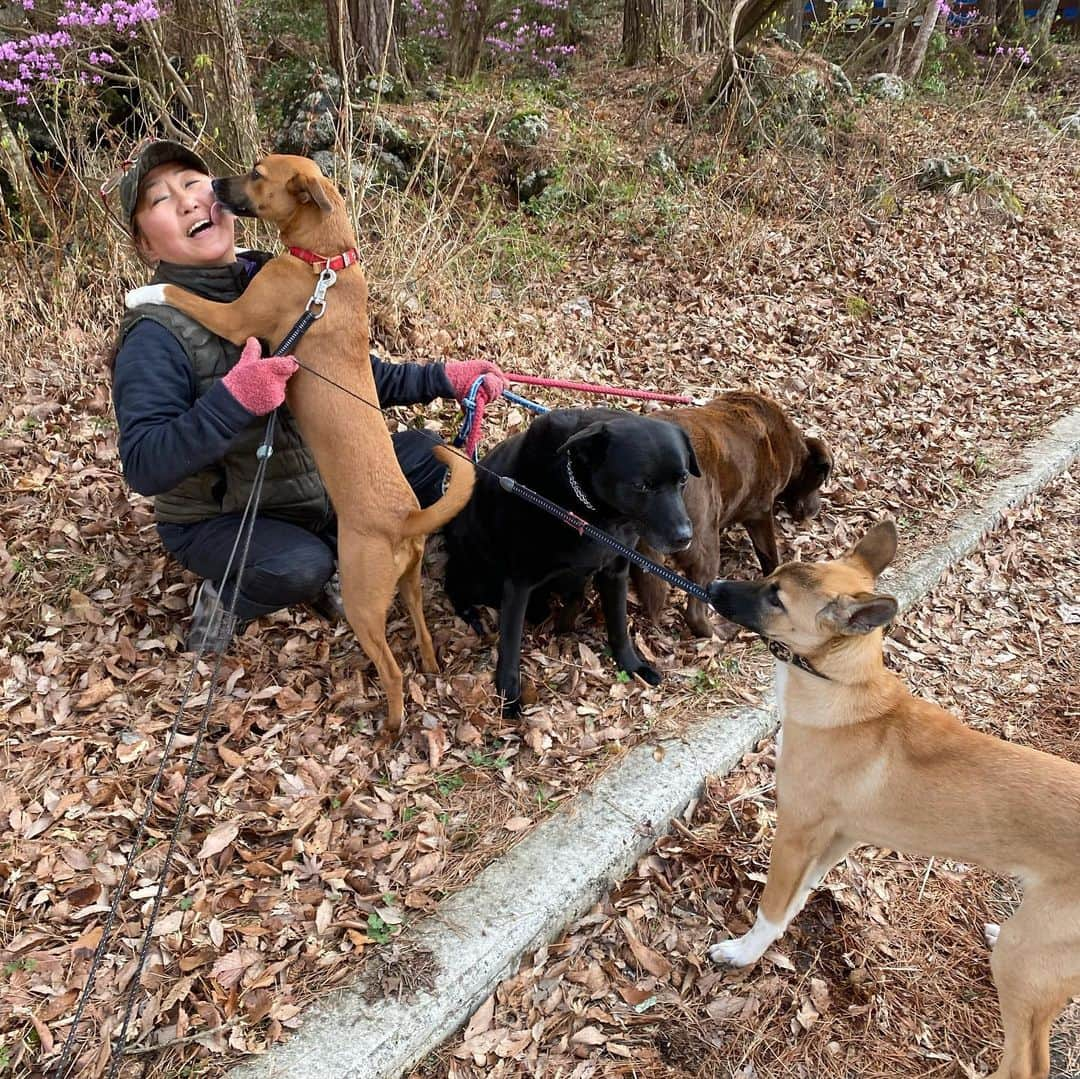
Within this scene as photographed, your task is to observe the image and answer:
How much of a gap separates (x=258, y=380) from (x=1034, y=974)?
315cm

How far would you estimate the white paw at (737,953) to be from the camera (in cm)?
269

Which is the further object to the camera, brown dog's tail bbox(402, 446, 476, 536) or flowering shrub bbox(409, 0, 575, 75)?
flowering shrub bbox(409, 0, 575, 75)

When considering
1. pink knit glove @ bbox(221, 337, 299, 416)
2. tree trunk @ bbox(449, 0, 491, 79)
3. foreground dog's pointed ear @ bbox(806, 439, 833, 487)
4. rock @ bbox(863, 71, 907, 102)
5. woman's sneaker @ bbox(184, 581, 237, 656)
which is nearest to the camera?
pink knit glove @ bbox(221, 337, 299, 416)

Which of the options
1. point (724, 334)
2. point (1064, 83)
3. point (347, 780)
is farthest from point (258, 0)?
point (1064, 83)

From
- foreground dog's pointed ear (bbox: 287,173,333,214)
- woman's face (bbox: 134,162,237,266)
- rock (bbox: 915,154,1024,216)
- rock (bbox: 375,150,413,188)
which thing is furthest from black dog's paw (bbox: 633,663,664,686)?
rock (bbox: 915,154,1024,216)

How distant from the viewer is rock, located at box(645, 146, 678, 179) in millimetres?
8750

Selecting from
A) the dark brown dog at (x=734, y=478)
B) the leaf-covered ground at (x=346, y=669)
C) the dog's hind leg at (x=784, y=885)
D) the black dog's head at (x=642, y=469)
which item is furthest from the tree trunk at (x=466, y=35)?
the dog's hind leg at (x=784, y=885)

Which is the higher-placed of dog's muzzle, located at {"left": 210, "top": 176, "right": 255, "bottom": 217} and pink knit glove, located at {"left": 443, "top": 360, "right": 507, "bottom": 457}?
dog's muzzle, located at {"left": 210, "top": 176, "right": 255, "bottom": 217}

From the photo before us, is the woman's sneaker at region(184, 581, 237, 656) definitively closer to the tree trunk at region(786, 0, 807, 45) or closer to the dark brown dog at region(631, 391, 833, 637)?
the dark brown dog at region(631, 391, 833, 637)

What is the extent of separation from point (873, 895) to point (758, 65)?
9.92 meters

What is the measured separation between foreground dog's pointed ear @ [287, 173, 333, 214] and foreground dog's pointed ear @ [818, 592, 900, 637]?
8.43 ft

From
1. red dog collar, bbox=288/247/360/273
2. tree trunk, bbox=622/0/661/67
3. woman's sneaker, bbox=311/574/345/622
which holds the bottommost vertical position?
woman's sneaker, bbox=311/574/345/622

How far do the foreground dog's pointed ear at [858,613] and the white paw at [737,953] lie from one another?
1.17 m

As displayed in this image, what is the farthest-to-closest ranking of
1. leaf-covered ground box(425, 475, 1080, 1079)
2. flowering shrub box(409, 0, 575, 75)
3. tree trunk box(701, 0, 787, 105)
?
flowering shrub box(409, 0, 575, 75) → tree trunk box(701, 0, 787, 105) → leaf-covered ground box(425, 475, 1080, 1079)
